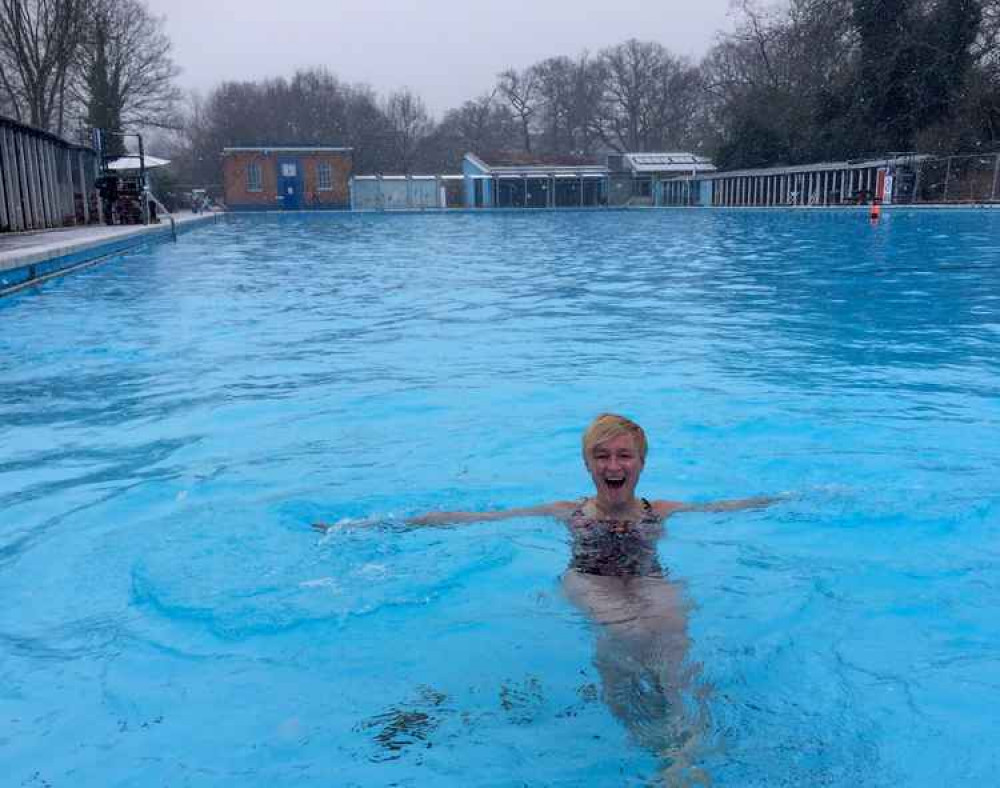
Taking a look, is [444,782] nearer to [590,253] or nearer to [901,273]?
[901,273]

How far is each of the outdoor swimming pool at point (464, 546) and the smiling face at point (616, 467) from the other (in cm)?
47

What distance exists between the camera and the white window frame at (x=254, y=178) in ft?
159

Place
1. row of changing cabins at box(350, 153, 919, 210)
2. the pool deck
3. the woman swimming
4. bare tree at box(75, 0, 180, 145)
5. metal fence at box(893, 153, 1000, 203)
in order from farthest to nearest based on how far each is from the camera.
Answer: row of changing cabins at box(350, 153, 919, 210), bare tree at box(75, 0, 180, 145), metal fence at box(893, 153, 1000, 203), the pool deck, the woman swimming

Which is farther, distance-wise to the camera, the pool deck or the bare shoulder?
the pool deck

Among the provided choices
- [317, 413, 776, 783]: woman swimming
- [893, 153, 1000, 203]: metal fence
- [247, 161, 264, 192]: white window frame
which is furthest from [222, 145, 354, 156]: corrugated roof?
[317, 413, 776, 783]: woman swimming

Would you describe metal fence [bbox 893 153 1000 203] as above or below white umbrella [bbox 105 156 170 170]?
below

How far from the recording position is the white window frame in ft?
159

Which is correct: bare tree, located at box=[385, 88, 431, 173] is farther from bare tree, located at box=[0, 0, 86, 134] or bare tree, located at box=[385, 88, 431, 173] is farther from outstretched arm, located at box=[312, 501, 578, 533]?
outstretched arm, located at box=[312, 501, 578, 533]

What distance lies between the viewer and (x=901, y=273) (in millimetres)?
13727

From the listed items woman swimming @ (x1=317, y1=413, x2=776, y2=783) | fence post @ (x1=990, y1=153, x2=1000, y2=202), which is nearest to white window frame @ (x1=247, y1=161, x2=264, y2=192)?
fence post @ (x1=990, y1=153, x2=1000, y2=202)

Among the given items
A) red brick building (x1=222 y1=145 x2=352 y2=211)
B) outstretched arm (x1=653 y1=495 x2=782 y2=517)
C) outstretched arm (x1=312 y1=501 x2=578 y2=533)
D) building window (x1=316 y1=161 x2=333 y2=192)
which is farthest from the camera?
building window (x1=316 y1=161 x2=333 y2=192)

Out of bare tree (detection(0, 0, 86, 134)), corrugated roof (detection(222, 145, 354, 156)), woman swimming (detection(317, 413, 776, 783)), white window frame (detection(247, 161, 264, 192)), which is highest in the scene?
bare tree (detection(0, 0, 86, 134))

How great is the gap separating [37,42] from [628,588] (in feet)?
117

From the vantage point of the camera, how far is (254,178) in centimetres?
4862
